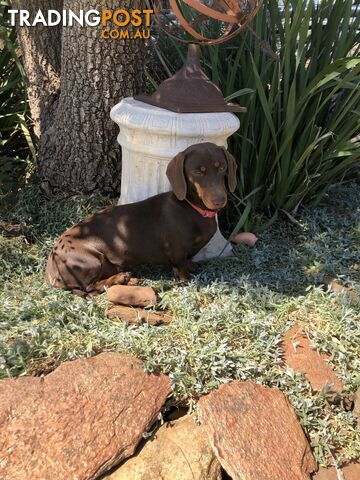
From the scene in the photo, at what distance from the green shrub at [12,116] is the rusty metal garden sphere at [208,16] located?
137cm

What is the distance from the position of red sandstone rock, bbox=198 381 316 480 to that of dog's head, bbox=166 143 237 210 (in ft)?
3.35

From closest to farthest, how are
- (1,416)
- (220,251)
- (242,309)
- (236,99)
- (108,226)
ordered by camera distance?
(1,416) → (242,309) → (108,226) → (220,251) → (236,99)

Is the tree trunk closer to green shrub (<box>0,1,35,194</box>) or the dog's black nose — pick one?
green shrub (<box>0,1,35,194</box>)

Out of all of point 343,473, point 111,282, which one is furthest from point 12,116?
point 343,473

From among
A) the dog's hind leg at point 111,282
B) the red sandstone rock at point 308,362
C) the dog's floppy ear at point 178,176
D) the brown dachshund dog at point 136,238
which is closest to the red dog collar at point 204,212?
the brown dachshund dog at point 136,238

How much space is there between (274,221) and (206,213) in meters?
1.07

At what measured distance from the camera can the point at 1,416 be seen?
2137 millimetres

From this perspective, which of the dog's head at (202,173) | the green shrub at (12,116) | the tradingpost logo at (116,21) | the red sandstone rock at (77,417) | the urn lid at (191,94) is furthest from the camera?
the green shrub at (12,116)

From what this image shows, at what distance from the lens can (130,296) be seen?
9.64 ft

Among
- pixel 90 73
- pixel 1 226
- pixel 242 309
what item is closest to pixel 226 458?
pixel 242 309

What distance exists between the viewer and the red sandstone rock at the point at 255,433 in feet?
7.07

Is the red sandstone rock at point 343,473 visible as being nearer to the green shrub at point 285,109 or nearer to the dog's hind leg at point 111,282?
the dog's hind leg at point 111,282

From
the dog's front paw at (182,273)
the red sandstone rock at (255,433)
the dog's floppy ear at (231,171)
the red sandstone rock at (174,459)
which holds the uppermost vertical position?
the dog's floppy ear at (231,171)

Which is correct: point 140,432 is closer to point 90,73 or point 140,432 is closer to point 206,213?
point 206,213
